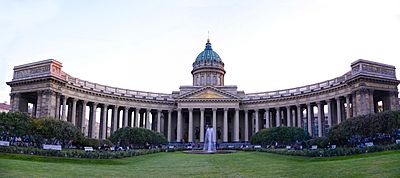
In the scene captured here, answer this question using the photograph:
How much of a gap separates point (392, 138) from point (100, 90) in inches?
2214

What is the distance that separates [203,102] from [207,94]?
82.9 inches

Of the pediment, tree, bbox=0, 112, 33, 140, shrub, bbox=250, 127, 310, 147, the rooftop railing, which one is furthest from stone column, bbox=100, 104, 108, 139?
tree, bbox=0, 112, 33, 140

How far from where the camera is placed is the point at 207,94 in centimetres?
9012

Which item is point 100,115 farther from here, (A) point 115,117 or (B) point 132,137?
(B) point 132,137

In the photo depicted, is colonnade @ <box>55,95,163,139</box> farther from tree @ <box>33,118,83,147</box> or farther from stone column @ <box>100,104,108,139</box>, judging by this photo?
tree @ <box>33,118,83,147</box>

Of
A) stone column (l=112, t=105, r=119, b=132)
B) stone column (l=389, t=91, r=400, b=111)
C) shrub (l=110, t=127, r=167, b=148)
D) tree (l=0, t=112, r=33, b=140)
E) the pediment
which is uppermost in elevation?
the pediment

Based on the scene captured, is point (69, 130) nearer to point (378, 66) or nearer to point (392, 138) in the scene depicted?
point (392, 138)

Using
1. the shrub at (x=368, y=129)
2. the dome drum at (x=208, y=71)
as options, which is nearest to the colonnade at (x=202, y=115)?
the dome drum at (x=208, y=71)

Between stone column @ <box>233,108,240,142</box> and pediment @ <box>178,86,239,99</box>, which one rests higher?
pediment @ <box>178,86,239,99</box>

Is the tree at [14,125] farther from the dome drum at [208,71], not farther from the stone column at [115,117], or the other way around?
the dome drum at [208,71]

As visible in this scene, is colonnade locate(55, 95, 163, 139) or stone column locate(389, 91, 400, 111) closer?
stone column locate(389, 91, 400, 111)

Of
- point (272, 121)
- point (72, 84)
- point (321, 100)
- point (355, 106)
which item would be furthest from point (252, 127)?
point (72, 84)

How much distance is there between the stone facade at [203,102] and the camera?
6481 centimetres

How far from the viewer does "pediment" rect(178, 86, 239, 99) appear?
8981 centimetres
